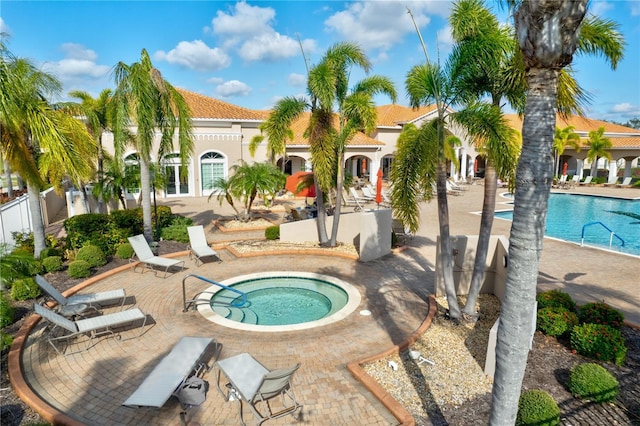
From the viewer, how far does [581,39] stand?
6578 millimetres

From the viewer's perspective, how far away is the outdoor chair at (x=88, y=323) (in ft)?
23.1

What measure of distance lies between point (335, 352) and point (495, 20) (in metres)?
7.28

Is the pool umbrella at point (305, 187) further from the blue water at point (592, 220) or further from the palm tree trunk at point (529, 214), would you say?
the palm tree trunk at point (529, 214)

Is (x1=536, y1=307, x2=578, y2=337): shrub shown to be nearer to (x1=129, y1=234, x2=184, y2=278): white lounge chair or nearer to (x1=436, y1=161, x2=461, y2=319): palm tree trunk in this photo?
(x1=436, y1=161, x2=461, y2=319): palm tree trunk

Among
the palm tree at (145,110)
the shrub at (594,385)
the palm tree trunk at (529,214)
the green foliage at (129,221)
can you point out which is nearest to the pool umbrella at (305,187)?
the palm tree at (145,110)

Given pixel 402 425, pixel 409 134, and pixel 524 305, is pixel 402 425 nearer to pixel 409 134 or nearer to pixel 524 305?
pixel 524 305

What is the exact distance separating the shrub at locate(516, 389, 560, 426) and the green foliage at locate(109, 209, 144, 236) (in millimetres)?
13067

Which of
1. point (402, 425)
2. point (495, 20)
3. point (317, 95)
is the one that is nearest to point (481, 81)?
point (495, 20)

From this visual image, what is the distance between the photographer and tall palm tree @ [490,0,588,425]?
3.12 metres

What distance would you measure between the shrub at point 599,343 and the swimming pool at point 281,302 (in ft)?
15.0

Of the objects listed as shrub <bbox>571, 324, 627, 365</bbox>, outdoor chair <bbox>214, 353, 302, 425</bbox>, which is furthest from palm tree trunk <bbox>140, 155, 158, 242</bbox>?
shrub <bbox>571, 324, 627, 365</bbox>

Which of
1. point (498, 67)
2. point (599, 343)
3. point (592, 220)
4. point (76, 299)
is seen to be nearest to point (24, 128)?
point (76, 299)

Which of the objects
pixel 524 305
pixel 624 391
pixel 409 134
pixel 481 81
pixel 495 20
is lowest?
pixel 624 391

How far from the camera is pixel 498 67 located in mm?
7414
